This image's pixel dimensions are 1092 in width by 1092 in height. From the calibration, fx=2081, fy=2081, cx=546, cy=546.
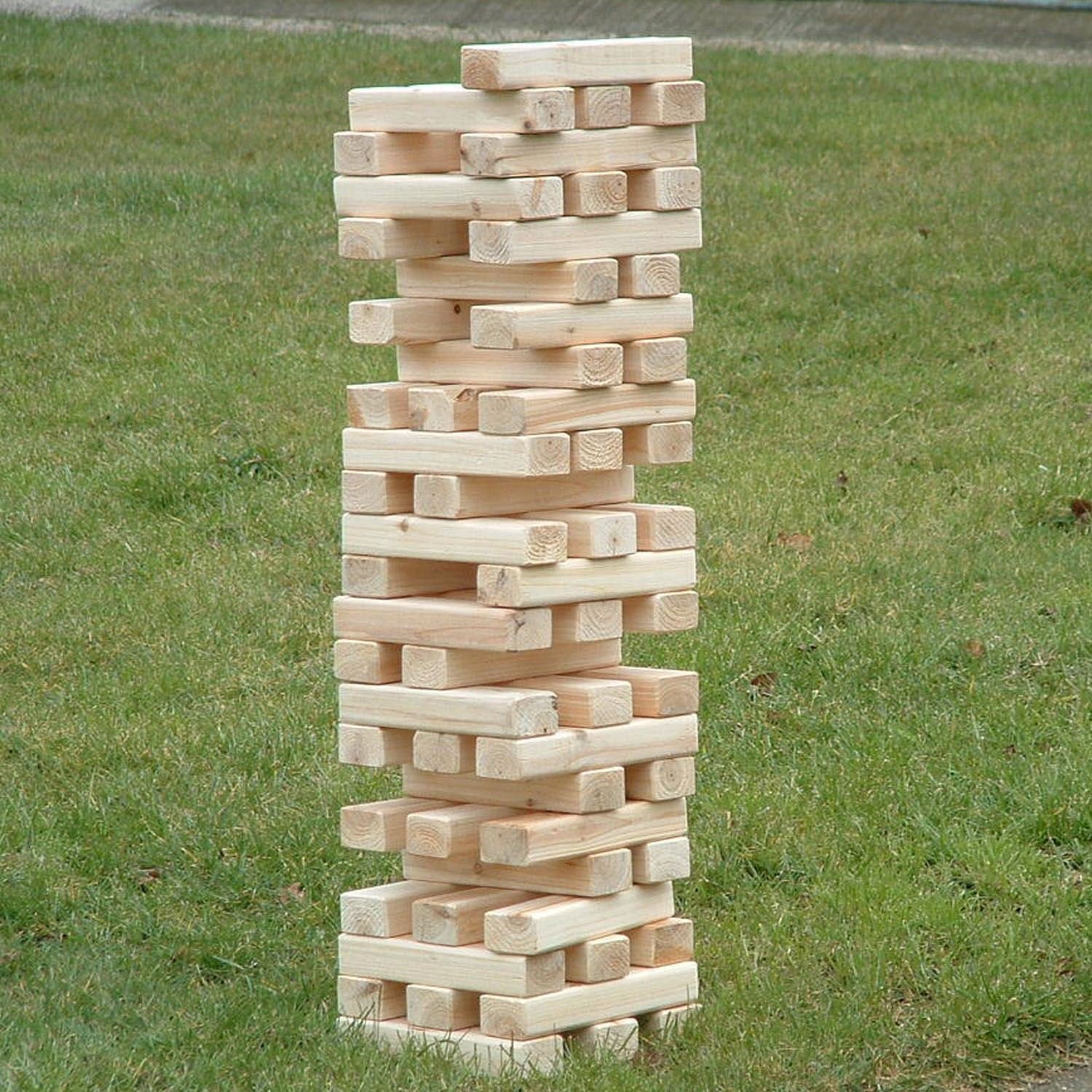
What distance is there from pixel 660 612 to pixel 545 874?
64 cm

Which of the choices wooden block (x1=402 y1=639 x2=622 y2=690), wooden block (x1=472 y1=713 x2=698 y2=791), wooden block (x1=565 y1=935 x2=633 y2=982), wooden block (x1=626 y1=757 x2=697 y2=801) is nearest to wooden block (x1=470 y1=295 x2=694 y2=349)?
wooden block (x1=402 y1=639 x2=622 y2=690)

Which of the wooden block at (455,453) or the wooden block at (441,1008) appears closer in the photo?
the wooden block at (455,453)

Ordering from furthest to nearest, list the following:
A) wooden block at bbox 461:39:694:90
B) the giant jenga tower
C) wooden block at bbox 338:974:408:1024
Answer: wooden block at bbox 338:974:408:1024 → the giant jenga tower → wooden block at bbox 461:39:694:90

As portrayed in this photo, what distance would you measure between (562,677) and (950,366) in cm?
670

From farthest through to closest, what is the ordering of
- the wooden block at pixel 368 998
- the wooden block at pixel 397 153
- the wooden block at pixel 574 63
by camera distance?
1. the wooden block at pixel 368 998
2. the wooden block at pixel 397 153
3. the wooden block at pixel 574 63

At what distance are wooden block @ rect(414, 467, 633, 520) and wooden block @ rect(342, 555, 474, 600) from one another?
9 cm

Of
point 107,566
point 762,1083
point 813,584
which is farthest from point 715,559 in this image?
point 762,1083

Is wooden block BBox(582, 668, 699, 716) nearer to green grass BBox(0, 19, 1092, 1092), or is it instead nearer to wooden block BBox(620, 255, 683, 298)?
green grass BBox(0, 19, 1092, 1092)

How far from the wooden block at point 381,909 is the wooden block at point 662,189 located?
1603 millimetres

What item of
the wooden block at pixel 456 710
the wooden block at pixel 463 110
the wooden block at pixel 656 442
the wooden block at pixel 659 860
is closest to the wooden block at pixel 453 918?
the wooden block at pixel 659 860

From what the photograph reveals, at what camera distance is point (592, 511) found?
464 cm

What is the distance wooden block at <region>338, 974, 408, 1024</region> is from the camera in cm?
465

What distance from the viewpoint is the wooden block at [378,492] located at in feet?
15.1

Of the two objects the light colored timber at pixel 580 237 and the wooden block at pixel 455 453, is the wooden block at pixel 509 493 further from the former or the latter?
the light colored timber at pixel 580 237
